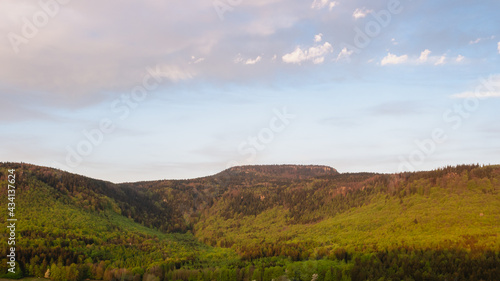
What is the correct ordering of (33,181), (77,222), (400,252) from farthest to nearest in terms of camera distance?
(33,181) → (77,222) → (400,252)

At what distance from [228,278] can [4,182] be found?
141 metres

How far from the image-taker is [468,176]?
7180 inches

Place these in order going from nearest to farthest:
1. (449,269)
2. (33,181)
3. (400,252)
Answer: (449,269) < (400,252) < (33,181)

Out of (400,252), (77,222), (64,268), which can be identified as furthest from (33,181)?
(400,252)


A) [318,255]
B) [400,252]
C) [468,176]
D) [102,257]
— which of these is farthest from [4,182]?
[468,176]

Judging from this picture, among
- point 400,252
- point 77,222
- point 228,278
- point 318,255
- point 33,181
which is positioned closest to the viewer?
point 228,278

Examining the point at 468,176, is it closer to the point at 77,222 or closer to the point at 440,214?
the point at 440,214

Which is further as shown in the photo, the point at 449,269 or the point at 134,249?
the point at 134,249

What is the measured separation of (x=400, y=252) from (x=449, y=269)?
24.9 meters

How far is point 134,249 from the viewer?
16325 centimetres

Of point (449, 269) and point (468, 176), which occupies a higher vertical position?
point (468, 176)

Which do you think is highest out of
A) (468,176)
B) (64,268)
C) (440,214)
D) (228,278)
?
(468,176)

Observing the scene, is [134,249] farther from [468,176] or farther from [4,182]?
[468,176]

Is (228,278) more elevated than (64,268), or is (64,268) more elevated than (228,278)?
(64,268)
